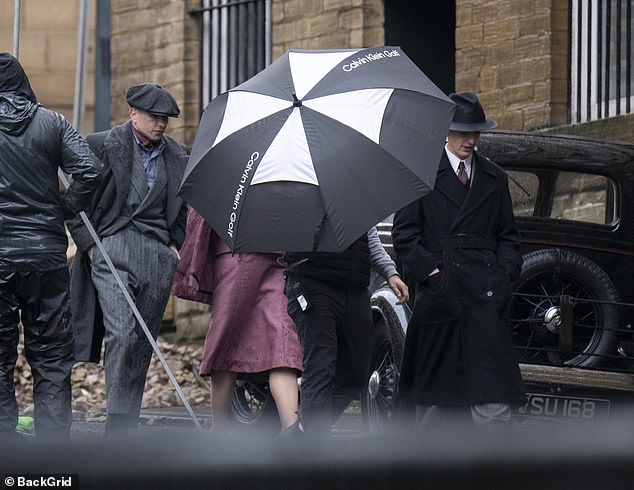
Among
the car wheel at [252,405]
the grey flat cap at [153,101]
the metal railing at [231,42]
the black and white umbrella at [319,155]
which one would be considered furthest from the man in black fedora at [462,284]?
the metal railing at [231,42]

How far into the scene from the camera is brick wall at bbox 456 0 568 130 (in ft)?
47.2

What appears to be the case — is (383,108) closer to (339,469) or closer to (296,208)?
(296,208)

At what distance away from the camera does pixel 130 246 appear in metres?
7.70

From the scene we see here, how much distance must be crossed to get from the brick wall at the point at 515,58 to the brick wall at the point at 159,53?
4.19m

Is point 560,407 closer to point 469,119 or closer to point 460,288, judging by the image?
point 460,288

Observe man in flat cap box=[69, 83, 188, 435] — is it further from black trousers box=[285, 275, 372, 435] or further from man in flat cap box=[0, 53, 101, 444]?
black trousers box=[285, 275, 372, 435]

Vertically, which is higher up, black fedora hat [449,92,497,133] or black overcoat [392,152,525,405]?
black fedora hat [449,92,497,133]

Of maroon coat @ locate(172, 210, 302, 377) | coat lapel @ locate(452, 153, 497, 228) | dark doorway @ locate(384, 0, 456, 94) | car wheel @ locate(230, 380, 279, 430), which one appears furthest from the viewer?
dark doorway @ locate(384, 0, 456, 94)

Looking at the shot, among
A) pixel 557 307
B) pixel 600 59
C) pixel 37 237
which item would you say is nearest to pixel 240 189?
pixel 37 237

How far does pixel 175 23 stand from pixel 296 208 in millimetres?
12505

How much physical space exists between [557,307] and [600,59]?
22.3ft

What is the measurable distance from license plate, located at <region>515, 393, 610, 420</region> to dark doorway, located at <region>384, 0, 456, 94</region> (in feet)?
29.6

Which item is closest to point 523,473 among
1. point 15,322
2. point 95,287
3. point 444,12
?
point 15,322

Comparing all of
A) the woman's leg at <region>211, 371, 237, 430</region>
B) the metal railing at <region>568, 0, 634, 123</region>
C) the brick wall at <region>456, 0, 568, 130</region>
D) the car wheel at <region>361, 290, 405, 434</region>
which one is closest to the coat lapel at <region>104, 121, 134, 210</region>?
the woman's leg at <region>211, 371, 237, 430</region>
